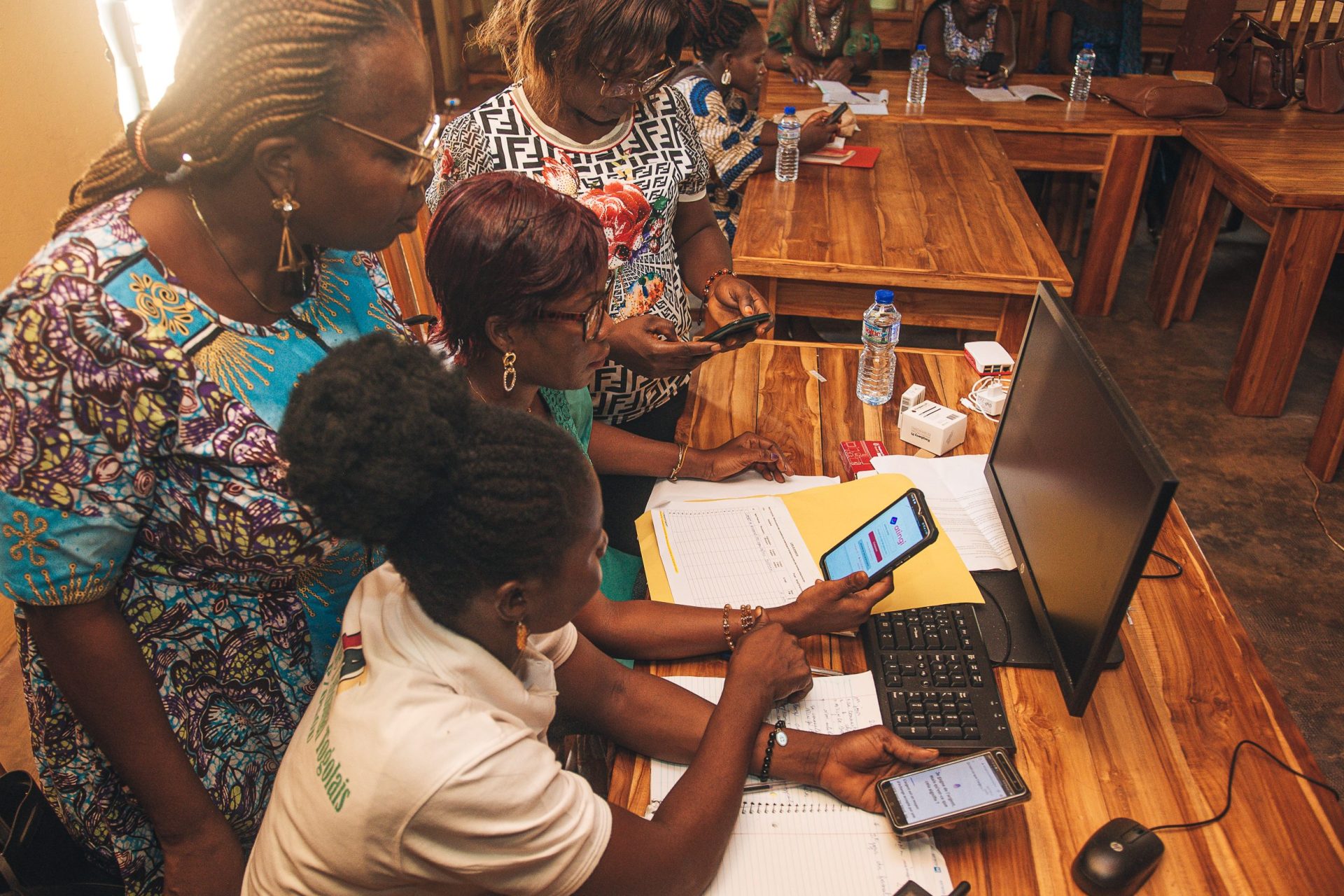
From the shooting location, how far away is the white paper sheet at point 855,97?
392 cm

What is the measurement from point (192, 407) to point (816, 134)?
9.46 feet

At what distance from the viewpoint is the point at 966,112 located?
154 inches

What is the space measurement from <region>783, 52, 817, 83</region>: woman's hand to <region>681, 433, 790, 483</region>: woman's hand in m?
3.30

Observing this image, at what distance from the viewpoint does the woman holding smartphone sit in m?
1.28

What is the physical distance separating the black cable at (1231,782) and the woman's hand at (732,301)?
1184mm

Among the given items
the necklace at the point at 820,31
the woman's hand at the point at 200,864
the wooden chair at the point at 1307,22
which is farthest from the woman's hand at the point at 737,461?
the wooden chair at the point at 1307,22

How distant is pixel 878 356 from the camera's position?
1995 mm

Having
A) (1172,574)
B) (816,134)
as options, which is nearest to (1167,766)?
(1172,574)

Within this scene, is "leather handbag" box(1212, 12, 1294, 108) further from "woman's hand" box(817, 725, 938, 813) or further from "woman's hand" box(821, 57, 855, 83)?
"woman's hand" box(817, 725, 938, 813)

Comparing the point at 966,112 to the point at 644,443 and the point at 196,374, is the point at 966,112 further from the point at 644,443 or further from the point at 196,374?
the point at 196,374

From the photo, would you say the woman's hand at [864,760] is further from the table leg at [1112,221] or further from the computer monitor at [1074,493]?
the table leg at [1112,221]

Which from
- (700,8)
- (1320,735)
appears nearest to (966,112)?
(700,8)

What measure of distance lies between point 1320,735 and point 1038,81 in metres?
3.43

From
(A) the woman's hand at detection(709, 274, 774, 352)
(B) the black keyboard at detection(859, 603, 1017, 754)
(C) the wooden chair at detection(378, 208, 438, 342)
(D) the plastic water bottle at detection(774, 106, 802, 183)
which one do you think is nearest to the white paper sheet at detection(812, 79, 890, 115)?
(D) the plastic water bottle at detection(774, 106, 802, 183)
